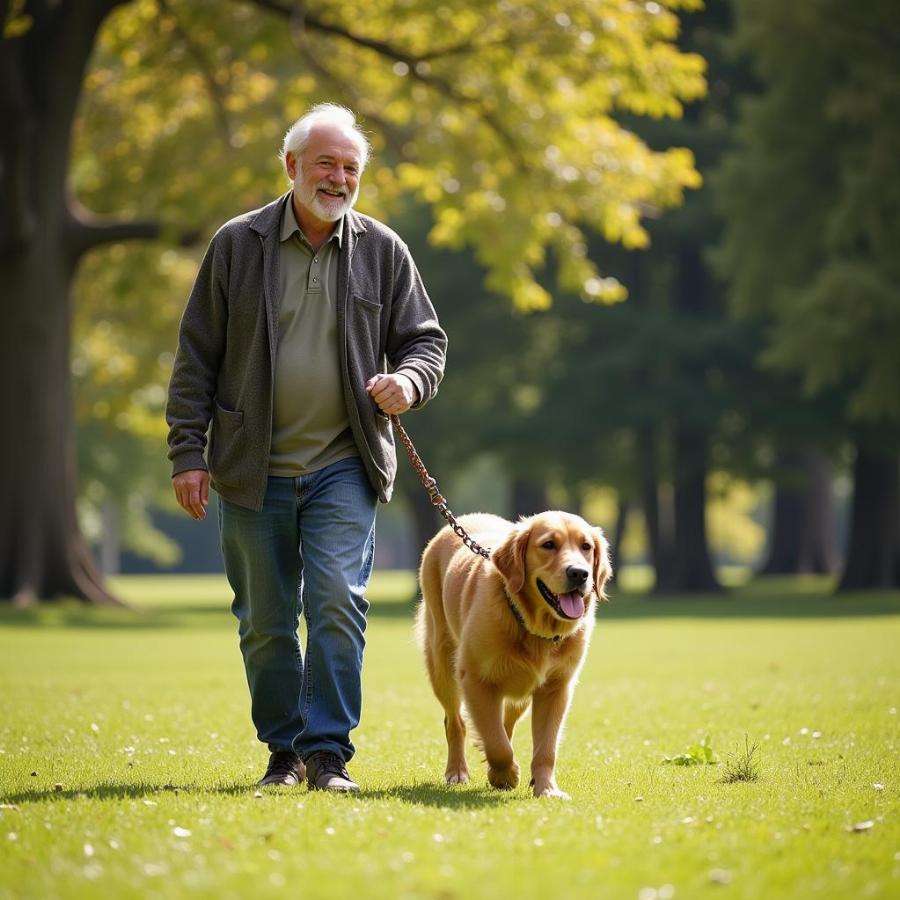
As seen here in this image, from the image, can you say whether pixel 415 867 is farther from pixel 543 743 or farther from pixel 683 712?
pixel 683 712

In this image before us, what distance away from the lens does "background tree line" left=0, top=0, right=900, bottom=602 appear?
1870 centimetres

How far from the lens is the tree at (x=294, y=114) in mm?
18328

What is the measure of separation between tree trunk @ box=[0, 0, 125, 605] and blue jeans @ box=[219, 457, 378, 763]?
1418cm

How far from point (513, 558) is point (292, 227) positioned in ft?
5.27

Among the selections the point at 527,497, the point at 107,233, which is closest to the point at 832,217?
the point at 107,233

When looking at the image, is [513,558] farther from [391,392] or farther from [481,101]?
[481,101]

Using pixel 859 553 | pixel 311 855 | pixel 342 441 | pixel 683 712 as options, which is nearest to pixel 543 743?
pixel 342 441

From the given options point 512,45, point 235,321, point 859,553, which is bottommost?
point 859,553

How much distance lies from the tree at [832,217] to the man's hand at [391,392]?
68.0 feet

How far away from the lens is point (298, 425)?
5.96 m

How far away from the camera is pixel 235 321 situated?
19.6ft

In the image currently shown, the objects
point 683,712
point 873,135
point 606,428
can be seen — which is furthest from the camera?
point 606,428

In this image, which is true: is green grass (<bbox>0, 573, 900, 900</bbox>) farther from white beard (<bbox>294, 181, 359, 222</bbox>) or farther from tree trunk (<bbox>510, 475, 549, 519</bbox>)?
tree trunk (<bbox>510, 475, 549, 519</bbox>)

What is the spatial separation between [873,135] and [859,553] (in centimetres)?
889
